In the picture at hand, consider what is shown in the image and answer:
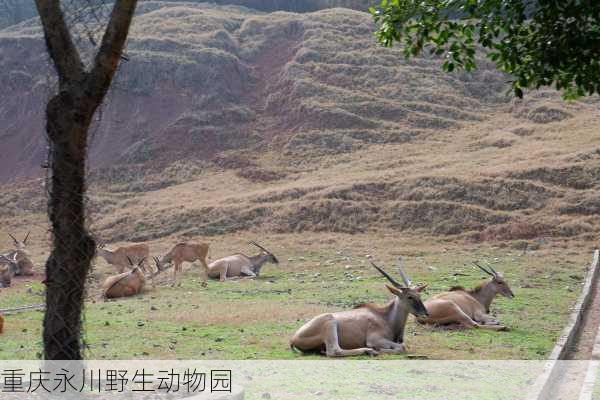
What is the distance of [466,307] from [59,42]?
7837 mm

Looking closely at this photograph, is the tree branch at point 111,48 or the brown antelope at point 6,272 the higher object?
the tree branch at point 111,48

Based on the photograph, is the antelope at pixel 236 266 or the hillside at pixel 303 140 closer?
the antelope at pixel 236 266

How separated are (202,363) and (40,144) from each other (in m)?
40.2

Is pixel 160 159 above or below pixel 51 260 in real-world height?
below

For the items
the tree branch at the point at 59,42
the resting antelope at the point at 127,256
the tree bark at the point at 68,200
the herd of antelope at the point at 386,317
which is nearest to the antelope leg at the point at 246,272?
the resting antelope at the point at 127,256

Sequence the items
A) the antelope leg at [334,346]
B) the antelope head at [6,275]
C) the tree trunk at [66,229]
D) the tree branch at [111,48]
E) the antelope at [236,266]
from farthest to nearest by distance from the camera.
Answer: the antelope at [236,266] < the antelope head at [6,275] < the antelope leg at [334,346] < the tree trunk at [66,229] < the tree branch at [111,48]

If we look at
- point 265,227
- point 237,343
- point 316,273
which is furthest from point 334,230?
point 237,343

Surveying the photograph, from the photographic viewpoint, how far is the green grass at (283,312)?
998 centimetres

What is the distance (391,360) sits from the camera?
9.47 m

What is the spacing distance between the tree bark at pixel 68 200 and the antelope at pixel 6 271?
46.9 ft

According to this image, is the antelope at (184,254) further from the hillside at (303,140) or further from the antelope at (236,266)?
the hillside at (303,140)

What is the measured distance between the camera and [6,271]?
19.7 meters

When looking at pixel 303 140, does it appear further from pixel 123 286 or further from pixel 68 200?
pixel 68 200

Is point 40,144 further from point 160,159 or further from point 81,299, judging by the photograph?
point 81,299
